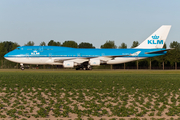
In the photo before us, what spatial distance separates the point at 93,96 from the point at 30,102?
144 inches

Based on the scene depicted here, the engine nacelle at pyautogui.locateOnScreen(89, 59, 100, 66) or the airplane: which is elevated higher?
the airplane

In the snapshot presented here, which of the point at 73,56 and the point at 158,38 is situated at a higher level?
the point at 158,38

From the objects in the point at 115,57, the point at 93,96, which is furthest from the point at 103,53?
the point at 93,96

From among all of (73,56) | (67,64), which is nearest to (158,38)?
(73,56)

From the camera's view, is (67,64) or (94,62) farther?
(94,62)

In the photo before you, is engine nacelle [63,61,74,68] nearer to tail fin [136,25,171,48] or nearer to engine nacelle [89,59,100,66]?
engine nacelle [89,59,100,66]

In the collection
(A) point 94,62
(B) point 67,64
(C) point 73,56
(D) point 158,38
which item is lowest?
(B) point 67,64

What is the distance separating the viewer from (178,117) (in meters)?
9.98

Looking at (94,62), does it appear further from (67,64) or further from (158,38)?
(158,38)

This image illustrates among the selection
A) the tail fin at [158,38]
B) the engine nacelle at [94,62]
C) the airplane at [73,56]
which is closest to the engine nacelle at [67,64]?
the airplane at [73,56]

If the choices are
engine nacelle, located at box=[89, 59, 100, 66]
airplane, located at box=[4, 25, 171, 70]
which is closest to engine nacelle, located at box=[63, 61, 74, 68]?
airplane, located at box=[4, 25, 171, 70]

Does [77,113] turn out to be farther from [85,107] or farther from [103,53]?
[103,53]

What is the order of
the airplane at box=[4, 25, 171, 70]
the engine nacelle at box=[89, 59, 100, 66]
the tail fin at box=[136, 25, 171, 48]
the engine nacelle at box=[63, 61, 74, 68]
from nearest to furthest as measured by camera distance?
the engine nacelle at box=[63, 61, 74, 68] → the engine nacelle at box=[89, 59, 100, 66] → the airplane at box=[4, 25, 171, 70] → the tail fin at box=[136, 25, 171, 48]

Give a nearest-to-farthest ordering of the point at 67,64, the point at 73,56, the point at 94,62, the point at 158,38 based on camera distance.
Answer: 1. the point at 67,64
2. the point at 94,62
3. the point at 73,56
4. the point at 158,38
